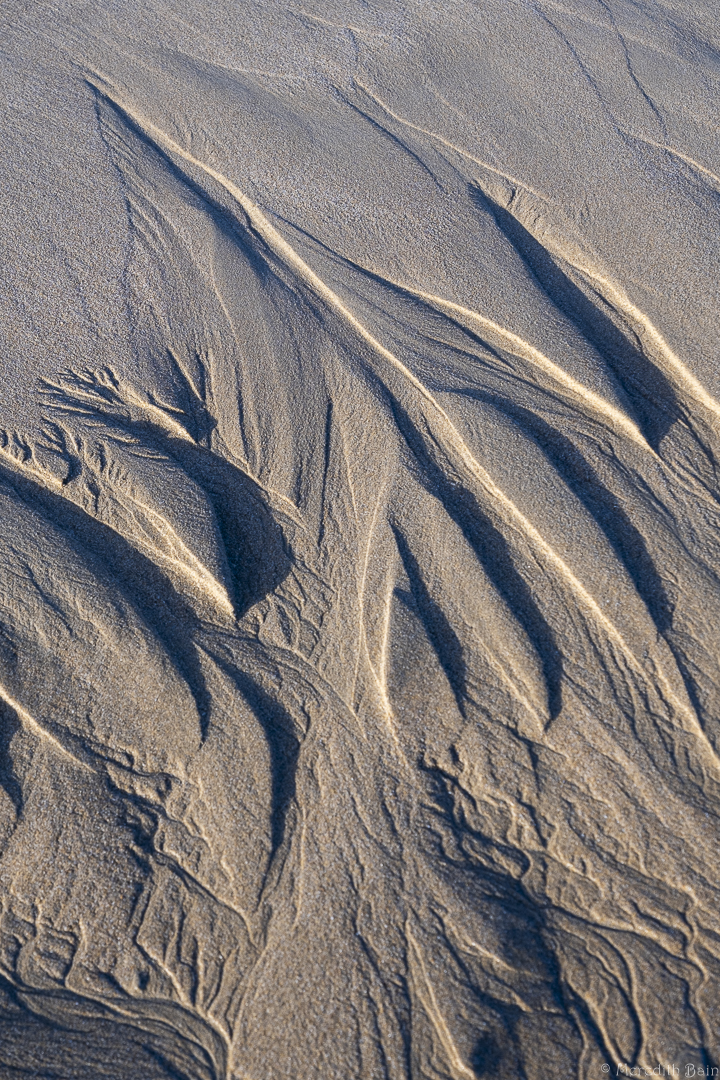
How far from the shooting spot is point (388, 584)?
2.38m

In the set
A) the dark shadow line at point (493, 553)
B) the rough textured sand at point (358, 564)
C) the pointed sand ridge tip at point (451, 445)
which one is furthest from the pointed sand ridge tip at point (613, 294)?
the dark shadow line at point (493, 553)

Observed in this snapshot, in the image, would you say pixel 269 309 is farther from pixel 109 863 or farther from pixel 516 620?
pixel 109 863

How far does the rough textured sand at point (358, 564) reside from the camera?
6.11ft

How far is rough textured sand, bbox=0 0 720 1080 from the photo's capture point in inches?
73.4

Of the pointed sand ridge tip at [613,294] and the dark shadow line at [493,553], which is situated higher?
the pointed sand ridge tip at [613,294]

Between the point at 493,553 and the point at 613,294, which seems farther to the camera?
the point at 613,294

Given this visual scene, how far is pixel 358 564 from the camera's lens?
2.43m

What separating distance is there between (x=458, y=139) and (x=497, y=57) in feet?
2.25

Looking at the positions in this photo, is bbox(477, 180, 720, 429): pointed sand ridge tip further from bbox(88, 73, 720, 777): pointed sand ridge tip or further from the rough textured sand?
bbox(88, 73, 720, 777): pointed sand ridge tip

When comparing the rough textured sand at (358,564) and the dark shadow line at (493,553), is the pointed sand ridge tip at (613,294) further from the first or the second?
the dark shadow line at (493,553)

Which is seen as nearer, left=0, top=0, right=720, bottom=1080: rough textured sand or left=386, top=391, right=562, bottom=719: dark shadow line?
left=0, top=0, right=720, bottom=1080: rough textured sand

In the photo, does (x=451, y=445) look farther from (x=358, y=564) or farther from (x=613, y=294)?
(x=613, y=294)

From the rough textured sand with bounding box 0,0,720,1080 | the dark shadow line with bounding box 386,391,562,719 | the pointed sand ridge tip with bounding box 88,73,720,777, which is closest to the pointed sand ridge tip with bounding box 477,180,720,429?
the rough textured sand with bounding box 0,0,720,1080

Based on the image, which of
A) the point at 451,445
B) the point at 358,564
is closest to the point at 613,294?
the point at 451,445
